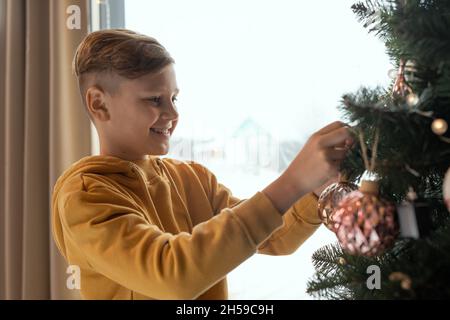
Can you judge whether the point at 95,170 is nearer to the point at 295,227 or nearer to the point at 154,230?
the point at 154,230

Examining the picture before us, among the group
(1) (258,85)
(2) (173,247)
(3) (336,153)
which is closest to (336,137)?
(3) (336,153)

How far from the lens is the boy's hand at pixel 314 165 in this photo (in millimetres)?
692

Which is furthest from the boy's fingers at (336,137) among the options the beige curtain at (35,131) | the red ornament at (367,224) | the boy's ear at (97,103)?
the beige curtain at (35,131)

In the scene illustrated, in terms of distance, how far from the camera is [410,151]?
2.01ft

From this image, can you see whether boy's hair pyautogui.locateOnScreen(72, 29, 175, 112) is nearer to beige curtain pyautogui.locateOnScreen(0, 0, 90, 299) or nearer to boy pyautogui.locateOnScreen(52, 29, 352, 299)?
boy pyautogui.locateOnScreen(52, 29, 352, 299)

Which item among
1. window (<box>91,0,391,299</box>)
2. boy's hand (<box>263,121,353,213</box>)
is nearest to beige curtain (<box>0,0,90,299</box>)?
window (<box>91,0,391,299</box>)

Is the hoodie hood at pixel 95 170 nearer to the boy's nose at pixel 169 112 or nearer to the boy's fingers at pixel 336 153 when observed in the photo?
the boy's nose at pixel 169 112

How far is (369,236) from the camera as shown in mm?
593

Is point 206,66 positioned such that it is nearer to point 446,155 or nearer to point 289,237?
point 289,237

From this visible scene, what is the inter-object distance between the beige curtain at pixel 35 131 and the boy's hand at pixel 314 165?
1000 millimetres

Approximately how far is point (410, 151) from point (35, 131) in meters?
1.28

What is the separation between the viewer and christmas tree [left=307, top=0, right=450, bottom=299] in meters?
0.58

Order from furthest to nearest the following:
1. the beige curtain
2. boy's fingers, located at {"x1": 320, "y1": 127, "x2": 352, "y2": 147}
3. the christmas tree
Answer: the beige curtain, boy's fingers, located at {"x1": 320, "y1": 127, "x2": 352, "y2": 147}, the christmas tree
